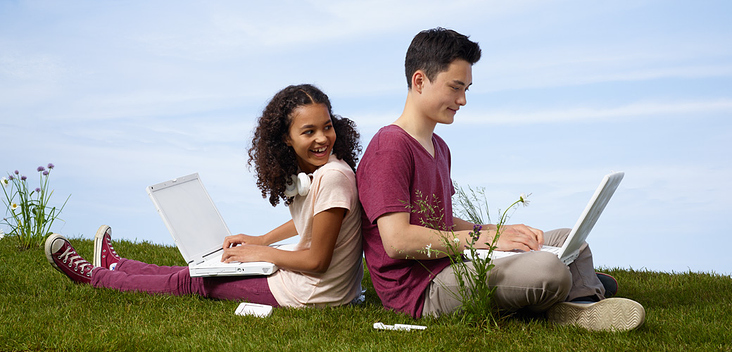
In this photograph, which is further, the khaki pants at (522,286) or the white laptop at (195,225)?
the white laptop at (195,225)

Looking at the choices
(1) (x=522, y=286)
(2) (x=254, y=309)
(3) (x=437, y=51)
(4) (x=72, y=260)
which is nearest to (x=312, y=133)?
(3) (x=437, y=51)

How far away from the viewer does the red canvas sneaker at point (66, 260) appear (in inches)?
192

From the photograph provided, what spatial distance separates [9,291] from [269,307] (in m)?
2.44

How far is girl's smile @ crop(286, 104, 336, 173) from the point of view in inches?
Result: 153

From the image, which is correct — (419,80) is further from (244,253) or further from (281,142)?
(244,253)

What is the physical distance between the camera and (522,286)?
3.49 m

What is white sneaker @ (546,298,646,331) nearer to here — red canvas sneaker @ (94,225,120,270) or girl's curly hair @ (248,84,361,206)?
girl's curly hair @ (248,84,361,206)

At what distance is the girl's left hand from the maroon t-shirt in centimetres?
75

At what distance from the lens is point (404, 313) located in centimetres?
388

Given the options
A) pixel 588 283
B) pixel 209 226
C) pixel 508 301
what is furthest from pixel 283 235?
pixel 588 283

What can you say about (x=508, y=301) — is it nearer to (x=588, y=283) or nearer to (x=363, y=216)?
(x=588, y=283)

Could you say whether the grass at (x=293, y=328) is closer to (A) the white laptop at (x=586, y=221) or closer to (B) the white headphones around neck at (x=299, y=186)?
(A) the white laptop at (x=586, y=221)

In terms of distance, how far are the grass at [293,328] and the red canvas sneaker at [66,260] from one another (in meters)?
0.16

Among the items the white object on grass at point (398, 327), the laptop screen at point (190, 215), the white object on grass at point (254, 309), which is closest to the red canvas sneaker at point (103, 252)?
the laptop screen at point (190, 215)
